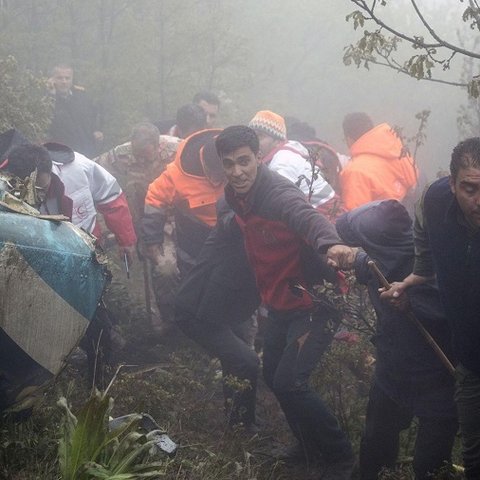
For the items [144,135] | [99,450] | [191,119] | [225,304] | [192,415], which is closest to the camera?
[99,450]

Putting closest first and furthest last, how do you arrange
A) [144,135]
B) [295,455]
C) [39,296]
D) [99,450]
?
[99,450], [39,296], [295,455], [144,135]

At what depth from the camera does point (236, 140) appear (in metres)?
4.57

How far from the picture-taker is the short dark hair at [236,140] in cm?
457

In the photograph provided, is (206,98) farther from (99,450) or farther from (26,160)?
(99,450)

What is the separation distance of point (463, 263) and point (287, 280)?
66.0 inches

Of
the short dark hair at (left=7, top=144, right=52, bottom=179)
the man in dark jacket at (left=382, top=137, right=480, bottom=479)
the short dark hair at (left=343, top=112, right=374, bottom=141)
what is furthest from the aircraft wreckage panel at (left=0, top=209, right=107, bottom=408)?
the short dark hair at (left=343, top=112, right=374, bottom=141)

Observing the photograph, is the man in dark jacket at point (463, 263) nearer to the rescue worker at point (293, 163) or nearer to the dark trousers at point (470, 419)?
the dark trousers at point (470, 419)

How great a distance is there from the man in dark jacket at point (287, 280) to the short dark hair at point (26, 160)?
142cm

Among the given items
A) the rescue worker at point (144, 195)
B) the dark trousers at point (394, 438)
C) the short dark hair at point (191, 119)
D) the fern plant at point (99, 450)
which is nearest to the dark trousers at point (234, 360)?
the dark trousers at point (394, 438)

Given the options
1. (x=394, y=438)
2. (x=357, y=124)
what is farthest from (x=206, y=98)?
(x=394, y=438)

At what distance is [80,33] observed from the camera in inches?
439

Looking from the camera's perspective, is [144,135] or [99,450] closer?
[99,450]

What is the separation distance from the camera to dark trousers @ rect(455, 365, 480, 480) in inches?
124

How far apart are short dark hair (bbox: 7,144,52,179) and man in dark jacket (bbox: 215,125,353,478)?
55.7 inches
